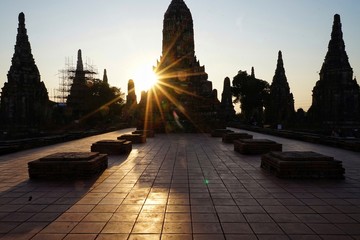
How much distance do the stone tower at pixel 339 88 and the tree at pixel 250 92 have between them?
2722 cm

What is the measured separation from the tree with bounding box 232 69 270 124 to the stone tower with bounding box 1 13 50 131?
3963cm

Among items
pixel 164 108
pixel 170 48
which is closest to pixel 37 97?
pixel 164 108

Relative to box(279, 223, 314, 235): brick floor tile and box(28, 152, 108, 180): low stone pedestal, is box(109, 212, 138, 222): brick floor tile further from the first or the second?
box(28, 152, 108, 180): low stone pedestal

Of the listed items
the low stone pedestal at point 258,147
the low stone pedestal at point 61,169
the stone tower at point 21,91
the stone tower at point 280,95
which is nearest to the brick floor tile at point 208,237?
the low stone pedestal at point 61,169

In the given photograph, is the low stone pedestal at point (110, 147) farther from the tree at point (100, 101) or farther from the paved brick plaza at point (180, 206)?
the tree at point (100, 101)

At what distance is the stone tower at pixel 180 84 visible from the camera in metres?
29.5

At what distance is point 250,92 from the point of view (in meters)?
60.0

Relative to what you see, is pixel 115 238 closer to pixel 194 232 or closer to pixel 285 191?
pixel 194 232

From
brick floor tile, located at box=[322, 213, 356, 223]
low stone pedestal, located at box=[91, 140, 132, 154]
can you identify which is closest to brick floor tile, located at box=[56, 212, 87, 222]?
brick floor tile, located at box=[322, 213, 356, 223]

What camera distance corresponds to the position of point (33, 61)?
31.1m

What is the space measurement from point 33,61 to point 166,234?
32.1 m

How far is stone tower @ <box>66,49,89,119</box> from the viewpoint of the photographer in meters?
47.7

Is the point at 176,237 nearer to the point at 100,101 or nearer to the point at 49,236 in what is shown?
the point at 49,236

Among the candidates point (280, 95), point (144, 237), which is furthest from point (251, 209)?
point (280, 95)
